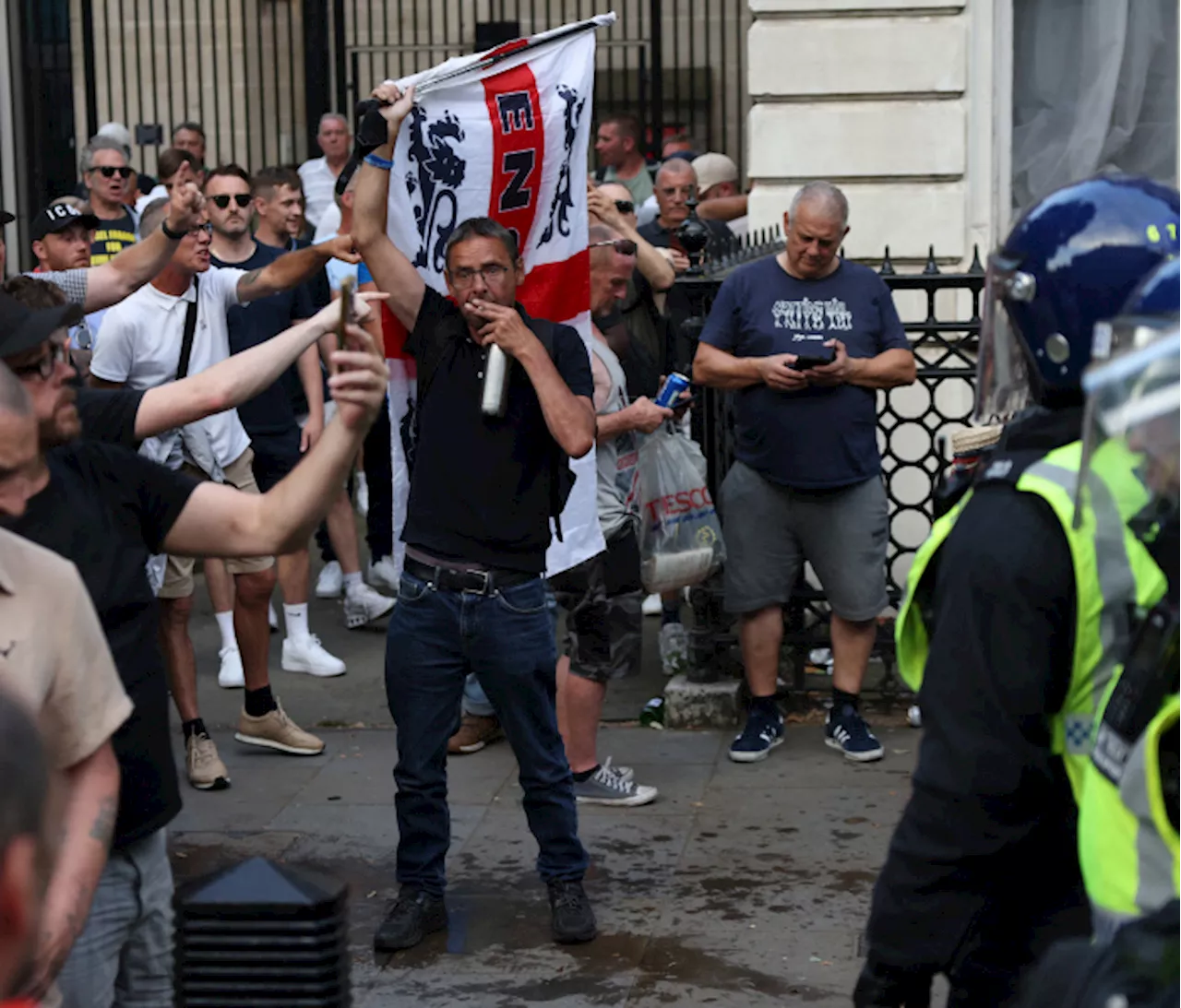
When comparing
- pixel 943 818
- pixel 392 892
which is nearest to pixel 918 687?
pixel 943 818

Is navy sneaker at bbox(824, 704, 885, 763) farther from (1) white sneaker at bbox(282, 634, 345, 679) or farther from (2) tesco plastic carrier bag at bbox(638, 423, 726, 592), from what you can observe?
(1) white sneaker at bbox(282, 634, 345, 679)

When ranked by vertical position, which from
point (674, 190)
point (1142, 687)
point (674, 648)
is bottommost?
point (674, 648)

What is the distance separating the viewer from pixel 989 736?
104 inches

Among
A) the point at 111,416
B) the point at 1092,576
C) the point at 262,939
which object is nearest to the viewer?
the point at 1092,576

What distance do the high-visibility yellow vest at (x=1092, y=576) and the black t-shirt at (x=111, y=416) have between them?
6.19ft

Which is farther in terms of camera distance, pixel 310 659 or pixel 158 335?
pixel 310 659

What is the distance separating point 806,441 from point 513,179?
1.60m

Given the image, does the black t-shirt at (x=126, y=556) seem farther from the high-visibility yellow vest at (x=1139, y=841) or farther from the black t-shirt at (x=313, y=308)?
the black t-shirt at (x=313, y=308)

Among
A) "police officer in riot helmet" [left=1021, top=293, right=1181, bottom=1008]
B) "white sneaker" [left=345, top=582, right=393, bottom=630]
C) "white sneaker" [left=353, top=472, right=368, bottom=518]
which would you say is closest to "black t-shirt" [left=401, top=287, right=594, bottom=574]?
"police officer in riot helmet" [left=1021, top=293, right=1181, bottom=1008]

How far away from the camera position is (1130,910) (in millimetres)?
2275

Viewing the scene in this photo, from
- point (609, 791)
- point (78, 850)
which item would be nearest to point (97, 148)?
point (609, 791)

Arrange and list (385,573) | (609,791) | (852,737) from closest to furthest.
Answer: (609,791) < (852,737) < (385,573)

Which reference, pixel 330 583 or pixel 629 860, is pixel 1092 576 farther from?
pixel 330 583

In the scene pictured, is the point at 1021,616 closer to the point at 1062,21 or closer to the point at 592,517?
the point at 592,517
